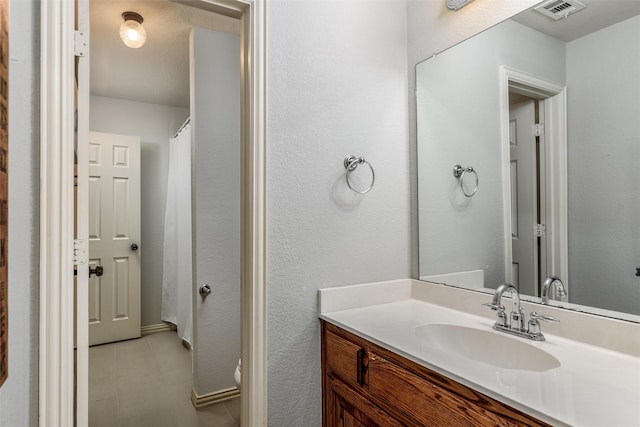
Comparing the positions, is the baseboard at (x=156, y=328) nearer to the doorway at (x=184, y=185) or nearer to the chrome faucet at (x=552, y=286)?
the doorway at (x=184, y=185)

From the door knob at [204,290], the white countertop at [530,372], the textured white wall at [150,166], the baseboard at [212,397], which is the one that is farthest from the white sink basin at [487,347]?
the textured white wall at [150,166]

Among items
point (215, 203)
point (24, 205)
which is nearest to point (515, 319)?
point (24, 205)

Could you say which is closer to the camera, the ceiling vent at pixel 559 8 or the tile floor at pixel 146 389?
the ceiling vent at pixel 559 8

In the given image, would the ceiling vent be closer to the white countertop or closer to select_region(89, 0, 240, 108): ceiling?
the white countertop

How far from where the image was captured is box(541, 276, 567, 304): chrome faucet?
1170mm

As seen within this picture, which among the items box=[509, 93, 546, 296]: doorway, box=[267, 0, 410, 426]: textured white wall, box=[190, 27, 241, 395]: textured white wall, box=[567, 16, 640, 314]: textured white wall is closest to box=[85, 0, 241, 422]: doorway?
box=[190, 27, 241, 395]: textured white wall

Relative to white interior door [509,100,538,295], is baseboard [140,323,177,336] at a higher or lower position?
lower

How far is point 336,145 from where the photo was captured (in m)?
1.49

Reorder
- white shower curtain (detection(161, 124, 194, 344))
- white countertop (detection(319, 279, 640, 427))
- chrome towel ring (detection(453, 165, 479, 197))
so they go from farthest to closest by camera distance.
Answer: white shower curtain (detection(161, 124, 194, 344))
chrome towel ring (detection(453, 165, 479, 197))
white countertop (detection(319, 279, 640, 427))

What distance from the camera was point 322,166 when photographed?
1.46 metres

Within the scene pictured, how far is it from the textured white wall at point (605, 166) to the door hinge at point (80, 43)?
1558 millimetres

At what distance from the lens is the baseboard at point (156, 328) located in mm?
3559

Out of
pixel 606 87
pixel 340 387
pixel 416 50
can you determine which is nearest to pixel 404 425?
pixel 340 387

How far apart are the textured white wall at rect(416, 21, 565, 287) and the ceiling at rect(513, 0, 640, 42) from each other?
0.09 feet
